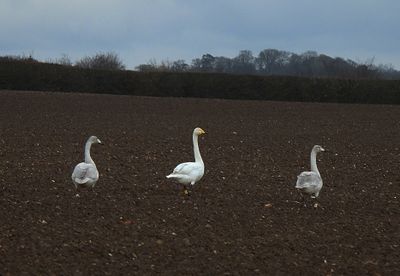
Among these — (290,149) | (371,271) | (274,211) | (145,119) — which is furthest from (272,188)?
(145,119)

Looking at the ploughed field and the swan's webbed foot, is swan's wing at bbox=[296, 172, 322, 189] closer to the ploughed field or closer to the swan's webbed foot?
the ploughed field

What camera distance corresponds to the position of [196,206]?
12.8 m

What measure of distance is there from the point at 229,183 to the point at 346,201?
2.51m

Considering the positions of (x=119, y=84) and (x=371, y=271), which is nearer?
(x=371, y=271)

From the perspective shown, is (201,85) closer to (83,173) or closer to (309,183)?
(309,183)

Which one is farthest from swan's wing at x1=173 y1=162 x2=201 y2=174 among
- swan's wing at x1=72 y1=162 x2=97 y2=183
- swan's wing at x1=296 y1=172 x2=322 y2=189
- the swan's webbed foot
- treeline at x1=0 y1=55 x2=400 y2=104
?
treeline at x1=0 y1=55 x2=400 y2=104

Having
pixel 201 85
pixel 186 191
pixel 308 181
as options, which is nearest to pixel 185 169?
pixel 186 191

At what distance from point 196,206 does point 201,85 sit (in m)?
37.9

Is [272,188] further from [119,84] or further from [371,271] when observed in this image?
[119,84]

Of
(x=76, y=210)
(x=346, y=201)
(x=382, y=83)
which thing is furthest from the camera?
(x=382, y=83)

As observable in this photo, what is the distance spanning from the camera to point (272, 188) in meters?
15.5

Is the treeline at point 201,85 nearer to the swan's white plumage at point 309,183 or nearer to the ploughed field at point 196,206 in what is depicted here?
the ploughed field at point 196,206

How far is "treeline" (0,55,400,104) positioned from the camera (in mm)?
48969

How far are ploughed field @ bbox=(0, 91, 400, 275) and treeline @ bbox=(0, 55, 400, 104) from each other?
20.7 m
